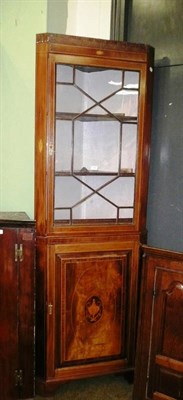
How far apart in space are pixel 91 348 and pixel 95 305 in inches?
10.3

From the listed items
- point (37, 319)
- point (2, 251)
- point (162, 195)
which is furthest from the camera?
point (162, 195)

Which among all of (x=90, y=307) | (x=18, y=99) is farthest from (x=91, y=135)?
(x=90, y=307)

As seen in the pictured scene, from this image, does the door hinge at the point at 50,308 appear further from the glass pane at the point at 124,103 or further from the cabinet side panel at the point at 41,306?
the glass pane at the point at 124,103

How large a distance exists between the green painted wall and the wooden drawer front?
50 cm

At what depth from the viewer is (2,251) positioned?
1.76 meters

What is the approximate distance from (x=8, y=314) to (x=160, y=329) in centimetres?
80

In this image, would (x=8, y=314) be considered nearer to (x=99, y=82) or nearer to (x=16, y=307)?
(x=16, y=307)

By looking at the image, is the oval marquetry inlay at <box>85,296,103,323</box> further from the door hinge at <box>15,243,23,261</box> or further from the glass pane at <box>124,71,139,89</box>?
the glass pane at <box>124,71,139,89</box>

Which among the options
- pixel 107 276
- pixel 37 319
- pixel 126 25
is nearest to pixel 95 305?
pixel 107 276

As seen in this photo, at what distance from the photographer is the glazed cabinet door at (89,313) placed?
75.9 inches

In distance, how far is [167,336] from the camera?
1.81 metres

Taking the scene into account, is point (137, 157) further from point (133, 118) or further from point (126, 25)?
point (126, 25)

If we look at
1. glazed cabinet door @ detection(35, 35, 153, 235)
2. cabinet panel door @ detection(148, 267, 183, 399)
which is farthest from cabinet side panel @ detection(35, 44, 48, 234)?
cabinet panel door @ detection(148, 267, 183, 399)

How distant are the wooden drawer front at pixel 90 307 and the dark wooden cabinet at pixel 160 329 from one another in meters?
0.19
